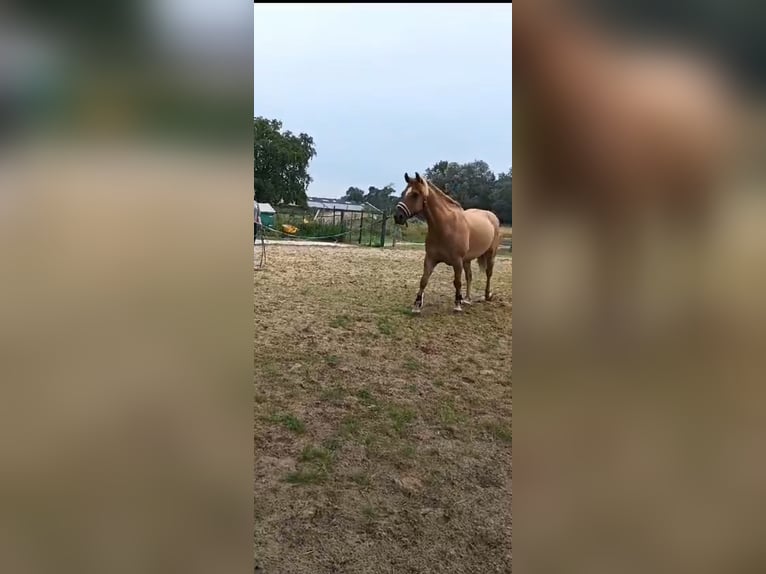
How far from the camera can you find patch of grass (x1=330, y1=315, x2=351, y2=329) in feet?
12.0

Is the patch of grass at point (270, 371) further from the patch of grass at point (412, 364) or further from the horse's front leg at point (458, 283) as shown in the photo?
the horse's front leg at point (458, 283)

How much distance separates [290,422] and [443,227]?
87.6 inches

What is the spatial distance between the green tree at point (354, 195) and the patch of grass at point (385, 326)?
259 cm

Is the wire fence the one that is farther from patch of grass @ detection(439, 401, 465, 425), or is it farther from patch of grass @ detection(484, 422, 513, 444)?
patch of grass @ detection(484, 422, 513, 444)

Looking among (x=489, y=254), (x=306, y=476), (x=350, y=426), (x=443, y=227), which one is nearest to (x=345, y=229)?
(x=489, y=254)

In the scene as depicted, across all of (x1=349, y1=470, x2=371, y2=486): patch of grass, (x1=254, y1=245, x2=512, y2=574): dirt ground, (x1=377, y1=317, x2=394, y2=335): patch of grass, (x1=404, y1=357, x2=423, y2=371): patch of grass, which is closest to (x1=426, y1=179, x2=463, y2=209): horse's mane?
(x1=254, y1=245, x2=512, y2=574): dirt ground

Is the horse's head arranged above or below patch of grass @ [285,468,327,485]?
above

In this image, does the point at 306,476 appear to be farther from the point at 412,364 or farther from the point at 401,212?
the point at 401,212
